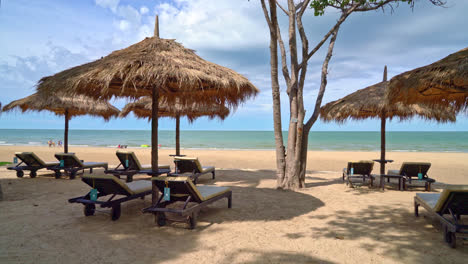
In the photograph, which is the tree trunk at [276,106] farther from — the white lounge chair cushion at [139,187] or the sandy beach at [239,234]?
the white lounge chair cushion at [139,187]

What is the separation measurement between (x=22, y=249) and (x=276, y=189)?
14.9ft

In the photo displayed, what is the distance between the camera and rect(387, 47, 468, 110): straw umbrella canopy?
11.7ft

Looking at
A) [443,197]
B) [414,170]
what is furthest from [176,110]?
[443,197]

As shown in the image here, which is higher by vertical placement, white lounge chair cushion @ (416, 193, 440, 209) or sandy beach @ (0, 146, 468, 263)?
white lounge chair cushion @ (416, 193, 440, 209)

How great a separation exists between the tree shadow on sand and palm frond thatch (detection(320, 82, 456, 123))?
3.04 m

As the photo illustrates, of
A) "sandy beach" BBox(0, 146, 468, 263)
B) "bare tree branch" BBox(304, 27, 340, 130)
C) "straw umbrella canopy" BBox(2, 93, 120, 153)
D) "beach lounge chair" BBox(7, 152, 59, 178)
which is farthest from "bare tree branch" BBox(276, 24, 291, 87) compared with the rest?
"beach lounge chair" BBox(7, 152, 59, 178)

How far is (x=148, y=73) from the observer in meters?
3.52

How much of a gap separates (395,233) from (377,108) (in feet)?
13.9

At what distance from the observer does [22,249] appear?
2.75 m

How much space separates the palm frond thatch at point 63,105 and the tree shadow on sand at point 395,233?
6.72 metres

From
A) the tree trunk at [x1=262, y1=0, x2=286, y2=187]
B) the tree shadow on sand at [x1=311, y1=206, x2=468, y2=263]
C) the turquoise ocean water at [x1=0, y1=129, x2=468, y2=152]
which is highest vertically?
the tree trunk at [x1=262, y1=0, x2=286, y2=187]

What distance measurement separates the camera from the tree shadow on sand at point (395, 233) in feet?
9.14

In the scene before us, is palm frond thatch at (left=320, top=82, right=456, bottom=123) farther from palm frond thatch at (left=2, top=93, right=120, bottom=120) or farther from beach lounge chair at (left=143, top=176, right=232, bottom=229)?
palm frond thatch at (left=2, top=93, right=120, bottom=120)

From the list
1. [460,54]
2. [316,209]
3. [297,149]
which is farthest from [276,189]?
[460,54]
